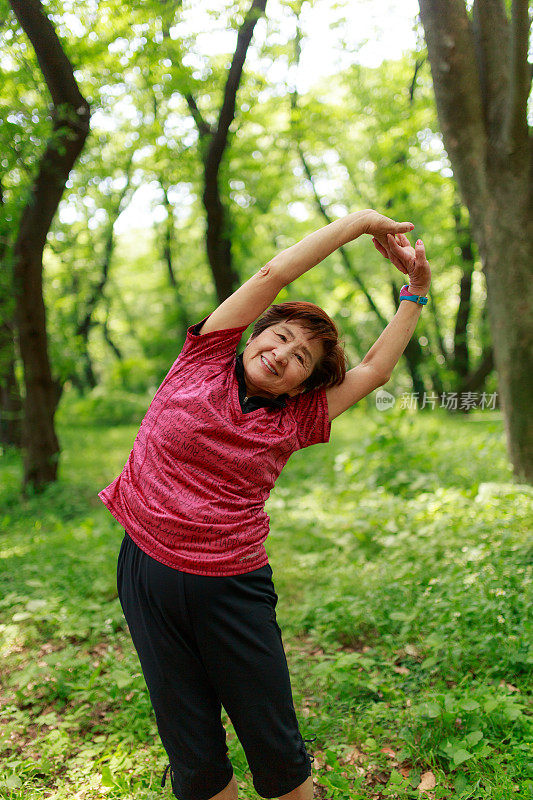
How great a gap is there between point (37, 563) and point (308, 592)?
7.23 ft

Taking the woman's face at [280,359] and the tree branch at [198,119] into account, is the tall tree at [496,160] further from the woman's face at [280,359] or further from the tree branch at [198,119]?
the tree branch at [198,119]

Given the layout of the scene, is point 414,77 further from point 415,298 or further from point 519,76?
point 415,298

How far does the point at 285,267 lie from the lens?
6.15ft

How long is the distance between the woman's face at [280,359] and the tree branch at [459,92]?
3824 mm

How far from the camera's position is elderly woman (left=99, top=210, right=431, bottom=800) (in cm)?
169

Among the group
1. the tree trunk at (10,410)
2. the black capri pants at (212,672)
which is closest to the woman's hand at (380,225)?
the black capri pants at (212,672)

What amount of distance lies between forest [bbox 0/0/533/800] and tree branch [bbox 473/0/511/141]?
0.9 inches

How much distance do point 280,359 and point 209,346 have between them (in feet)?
0.78

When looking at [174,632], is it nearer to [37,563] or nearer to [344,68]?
[37,563]

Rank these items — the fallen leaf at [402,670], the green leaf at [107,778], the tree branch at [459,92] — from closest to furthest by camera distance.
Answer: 1. the green leaf at [107,778]
2. the fallen leaf at [402,670]
3. the tree branch at [459,92]

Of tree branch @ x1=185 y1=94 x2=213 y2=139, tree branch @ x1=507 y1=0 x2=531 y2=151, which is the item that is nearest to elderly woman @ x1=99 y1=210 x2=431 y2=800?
tree branch @ x1=507 y1=0 x2=531 y2=151

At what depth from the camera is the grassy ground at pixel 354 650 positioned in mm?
2465

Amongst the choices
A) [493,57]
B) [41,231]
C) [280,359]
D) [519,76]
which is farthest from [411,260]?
[41,231]

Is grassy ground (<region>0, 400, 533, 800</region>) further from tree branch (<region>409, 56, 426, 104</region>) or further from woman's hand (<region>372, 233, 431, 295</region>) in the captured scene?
tree branch (<region>409, 56, 426, 104</region>)
